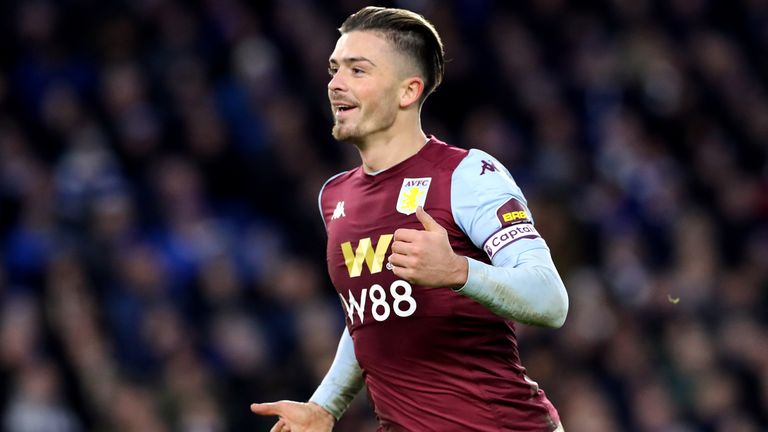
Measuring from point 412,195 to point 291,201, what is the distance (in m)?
6.43

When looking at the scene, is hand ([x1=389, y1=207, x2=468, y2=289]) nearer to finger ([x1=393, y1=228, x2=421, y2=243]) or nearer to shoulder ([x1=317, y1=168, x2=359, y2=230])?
finger ([x1=393, y1=228, x2=421, y2=243])

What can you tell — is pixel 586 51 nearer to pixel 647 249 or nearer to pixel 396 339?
pixel 647 249

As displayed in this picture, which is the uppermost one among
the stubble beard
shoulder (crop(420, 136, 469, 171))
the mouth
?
the mouth

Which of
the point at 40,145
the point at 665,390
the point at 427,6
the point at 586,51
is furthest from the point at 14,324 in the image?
the point at 586,51

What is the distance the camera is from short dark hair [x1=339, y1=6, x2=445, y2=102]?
4887 millimetres

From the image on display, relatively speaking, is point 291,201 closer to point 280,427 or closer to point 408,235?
point 280,427

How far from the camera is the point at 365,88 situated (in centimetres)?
479

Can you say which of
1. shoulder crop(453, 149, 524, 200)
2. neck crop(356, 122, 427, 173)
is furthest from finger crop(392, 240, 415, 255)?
neck crop(356, 122, 427, 173)

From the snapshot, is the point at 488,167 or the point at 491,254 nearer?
the point at 491,254

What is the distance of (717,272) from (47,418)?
573cm

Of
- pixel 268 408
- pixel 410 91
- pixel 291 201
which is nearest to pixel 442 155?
pixel 410 91

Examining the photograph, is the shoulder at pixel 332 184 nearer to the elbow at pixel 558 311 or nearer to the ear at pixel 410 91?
the ear at pixel 410 91

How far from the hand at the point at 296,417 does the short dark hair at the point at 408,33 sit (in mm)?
1250

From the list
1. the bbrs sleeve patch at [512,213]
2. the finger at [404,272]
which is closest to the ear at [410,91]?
the bbrs sleeve patch at [512,213]
